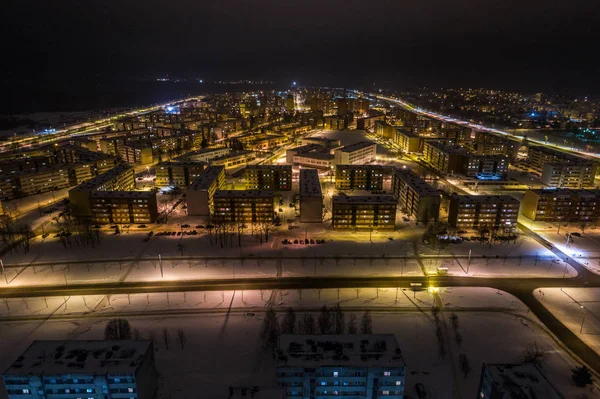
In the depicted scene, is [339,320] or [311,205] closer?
[339,320]

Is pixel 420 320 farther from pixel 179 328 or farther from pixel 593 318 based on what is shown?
pixel 179 328

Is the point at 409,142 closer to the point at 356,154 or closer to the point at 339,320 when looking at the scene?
the point at 356,154

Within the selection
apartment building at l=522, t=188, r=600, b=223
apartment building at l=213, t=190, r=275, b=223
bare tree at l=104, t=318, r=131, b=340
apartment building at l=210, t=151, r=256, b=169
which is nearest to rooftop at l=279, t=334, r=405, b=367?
bare tree at l=104, t=318, r=131, b=340

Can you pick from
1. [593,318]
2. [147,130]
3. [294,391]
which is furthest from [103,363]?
[147,130]

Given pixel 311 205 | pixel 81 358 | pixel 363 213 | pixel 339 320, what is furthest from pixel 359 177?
pixel 81 358

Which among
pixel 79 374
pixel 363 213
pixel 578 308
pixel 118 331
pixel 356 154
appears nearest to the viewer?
pixel 79 374

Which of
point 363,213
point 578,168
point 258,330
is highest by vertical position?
point 578,168

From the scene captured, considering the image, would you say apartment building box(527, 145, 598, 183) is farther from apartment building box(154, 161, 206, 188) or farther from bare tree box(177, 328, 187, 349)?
bare tree box(177, 328, 187, 349)
